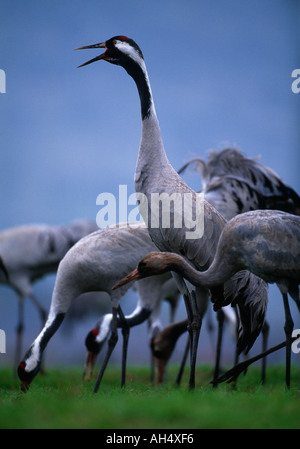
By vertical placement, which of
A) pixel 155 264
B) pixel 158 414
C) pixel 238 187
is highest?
pixel 238 187

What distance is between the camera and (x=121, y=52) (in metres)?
5.21

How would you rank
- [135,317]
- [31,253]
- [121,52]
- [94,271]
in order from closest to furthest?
[121,52], [94,271], [135,317], [31,253]

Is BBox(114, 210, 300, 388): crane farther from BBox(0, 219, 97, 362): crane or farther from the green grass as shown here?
BBox(0, 219, 97, 362): crane

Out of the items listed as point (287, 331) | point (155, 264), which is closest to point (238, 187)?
point (287, 331)

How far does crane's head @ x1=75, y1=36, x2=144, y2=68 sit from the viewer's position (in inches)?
204

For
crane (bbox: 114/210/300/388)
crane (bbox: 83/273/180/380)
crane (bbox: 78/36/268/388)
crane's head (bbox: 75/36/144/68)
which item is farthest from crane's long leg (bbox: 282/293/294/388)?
crane's head (bbox: 75/36/144/68)

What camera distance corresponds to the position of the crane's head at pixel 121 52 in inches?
204

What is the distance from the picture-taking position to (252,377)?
705 cm

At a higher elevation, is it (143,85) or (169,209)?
(143,85)

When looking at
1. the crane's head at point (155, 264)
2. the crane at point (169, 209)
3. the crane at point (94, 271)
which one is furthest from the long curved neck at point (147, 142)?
the crane at point (94, 271)

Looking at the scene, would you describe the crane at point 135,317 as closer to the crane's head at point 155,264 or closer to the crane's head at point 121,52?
the crane's head at point 155,264

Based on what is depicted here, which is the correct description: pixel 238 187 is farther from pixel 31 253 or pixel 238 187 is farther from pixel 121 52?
pixel 31 253

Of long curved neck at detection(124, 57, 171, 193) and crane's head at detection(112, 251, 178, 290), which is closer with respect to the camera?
crane's head at detection(112, 251, 178, 290)
